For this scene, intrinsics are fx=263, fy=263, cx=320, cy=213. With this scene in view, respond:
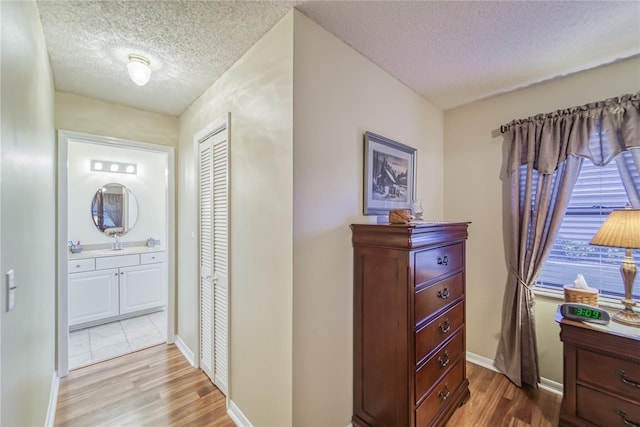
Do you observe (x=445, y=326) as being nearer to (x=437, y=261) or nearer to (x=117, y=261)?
(x=437, y=261)

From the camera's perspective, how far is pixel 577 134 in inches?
76.3

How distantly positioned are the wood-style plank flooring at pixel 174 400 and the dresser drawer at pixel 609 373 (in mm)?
473

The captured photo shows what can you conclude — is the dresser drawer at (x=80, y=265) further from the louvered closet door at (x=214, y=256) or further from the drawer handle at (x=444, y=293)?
the drawer handle at (x=444, y=293)

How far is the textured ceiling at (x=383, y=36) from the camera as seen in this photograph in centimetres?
139

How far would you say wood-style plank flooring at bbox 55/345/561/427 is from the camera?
1.85 metres

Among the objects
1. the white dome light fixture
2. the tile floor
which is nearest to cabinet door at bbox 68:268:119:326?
the tile floor

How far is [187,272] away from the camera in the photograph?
8.84ft

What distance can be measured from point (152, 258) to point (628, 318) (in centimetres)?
486

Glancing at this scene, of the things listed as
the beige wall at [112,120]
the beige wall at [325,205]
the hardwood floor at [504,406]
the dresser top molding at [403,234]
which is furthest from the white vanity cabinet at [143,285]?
the hardwood floor at [504,406]

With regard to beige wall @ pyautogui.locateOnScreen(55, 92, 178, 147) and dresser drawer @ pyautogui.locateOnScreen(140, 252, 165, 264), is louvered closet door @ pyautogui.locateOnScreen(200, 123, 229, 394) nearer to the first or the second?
beige wall @ pyautogui.locateOnScreen(55, 92, 178, 147)

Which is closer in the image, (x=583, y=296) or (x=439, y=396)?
(x=439, y=396)

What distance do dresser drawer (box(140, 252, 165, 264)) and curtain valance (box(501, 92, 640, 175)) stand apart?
4.41 m

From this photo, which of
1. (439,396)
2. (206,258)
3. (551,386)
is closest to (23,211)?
(206,258)

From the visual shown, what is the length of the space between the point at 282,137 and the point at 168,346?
2782mm
